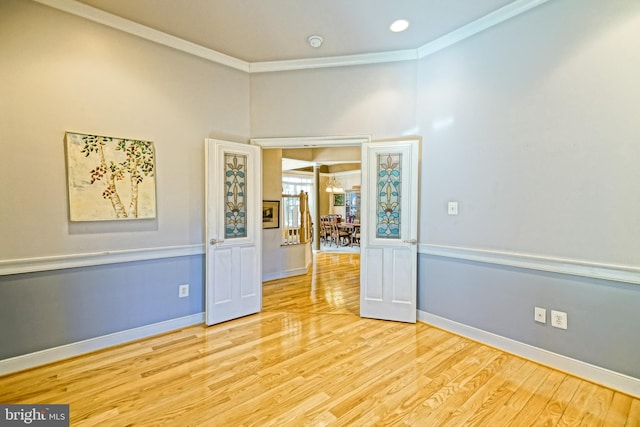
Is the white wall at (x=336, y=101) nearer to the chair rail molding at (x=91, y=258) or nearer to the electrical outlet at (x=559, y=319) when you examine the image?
the chair rail molding at (x=91, y=258)

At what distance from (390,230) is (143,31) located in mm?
3248

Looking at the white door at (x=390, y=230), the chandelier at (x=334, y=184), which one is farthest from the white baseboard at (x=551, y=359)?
the chandelier at (x=334, y=184)

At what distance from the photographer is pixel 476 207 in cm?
284

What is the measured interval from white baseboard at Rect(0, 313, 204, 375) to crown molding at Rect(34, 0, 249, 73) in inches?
112

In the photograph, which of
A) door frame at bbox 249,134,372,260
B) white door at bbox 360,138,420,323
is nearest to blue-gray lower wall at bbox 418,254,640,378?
white door at bbox 360,138,420,323

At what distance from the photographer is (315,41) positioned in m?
3.08

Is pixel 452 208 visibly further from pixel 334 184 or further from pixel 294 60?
pixel 334 184

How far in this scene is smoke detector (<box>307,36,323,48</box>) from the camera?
3.03 metres

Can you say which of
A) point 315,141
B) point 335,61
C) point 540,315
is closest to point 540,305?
point 540,315

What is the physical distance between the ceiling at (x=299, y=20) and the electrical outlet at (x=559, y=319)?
2.62m

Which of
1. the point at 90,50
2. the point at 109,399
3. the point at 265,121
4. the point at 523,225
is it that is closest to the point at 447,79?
the point at 523,225

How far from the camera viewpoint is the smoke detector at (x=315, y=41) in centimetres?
303

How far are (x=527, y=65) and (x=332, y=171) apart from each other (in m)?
9.92

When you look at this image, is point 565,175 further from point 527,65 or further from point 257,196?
point 257,196
